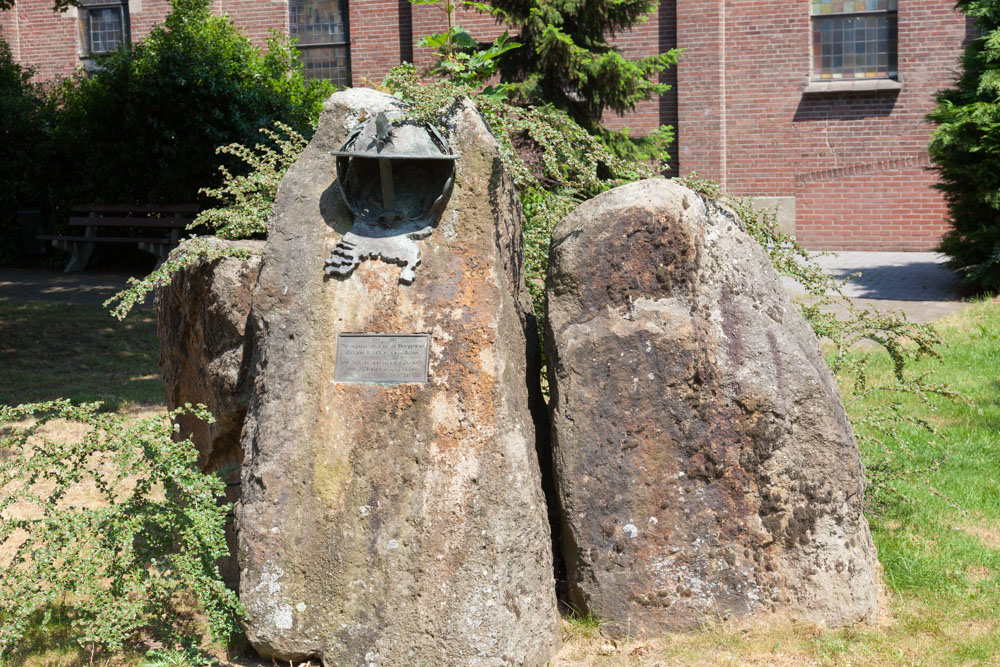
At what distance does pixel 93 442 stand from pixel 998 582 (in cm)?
370

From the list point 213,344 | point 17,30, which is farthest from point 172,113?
point 213,344

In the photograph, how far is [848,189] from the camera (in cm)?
1588

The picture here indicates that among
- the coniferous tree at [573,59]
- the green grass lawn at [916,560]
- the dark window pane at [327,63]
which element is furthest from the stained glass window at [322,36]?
the green grass lawn at [916,560]

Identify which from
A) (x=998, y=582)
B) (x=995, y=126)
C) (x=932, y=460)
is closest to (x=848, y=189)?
(x=995, y=126)

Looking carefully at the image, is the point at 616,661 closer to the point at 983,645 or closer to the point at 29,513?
the point at 983,645

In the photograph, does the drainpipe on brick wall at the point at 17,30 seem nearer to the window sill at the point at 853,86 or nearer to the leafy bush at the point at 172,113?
the leafy bush at the point at 172,113

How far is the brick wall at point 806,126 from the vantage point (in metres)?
15.4

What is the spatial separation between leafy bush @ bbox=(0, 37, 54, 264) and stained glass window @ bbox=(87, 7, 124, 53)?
433 centimetres

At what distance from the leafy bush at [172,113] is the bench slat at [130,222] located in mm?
516

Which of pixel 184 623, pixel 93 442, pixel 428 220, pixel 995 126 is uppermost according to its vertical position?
pixel 995 126

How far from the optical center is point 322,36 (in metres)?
18.8

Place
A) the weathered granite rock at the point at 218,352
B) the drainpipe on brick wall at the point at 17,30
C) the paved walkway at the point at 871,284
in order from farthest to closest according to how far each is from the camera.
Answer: the drainpipe on brick wall at the point at 17,30
the paved walkway at the point at 871,284
the weathered granite rock at the point at 218,352

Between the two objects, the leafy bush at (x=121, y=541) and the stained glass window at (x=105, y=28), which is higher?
the stained glass window at (x=105, y=28)

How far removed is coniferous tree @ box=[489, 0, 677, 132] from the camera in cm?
943
